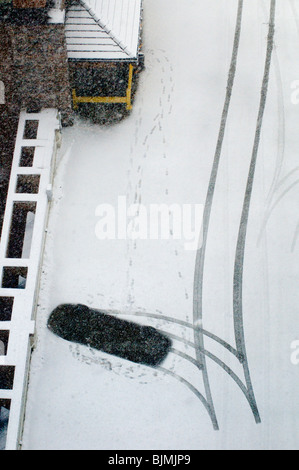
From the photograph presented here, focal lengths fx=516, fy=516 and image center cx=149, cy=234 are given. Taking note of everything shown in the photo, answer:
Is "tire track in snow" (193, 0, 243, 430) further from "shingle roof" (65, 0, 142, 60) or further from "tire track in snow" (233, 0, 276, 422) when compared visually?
"shingle roof" (65, 0, 142, 60)

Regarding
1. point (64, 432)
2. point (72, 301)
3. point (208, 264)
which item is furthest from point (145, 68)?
point (64, 432)

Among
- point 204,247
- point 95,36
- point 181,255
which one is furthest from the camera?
point 95,36

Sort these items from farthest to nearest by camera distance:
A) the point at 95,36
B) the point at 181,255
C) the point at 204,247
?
1. the point at 95,36
2. the point at 204,247
3. the point at 181,255

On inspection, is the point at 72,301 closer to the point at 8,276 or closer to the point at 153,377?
the point at 8,276

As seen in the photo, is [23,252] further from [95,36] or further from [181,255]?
[95,36]

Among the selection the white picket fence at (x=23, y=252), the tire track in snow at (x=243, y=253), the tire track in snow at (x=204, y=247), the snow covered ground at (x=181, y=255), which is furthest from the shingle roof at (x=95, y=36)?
the tire track in snow at (x=243, y=253)

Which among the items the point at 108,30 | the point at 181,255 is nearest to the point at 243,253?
the point at 181,255

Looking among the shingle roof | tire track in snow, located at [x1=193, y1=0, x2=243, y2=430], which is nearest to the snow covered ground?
tire track in snow, located at [x1=193, y1=0, x2=243, y2=430]
